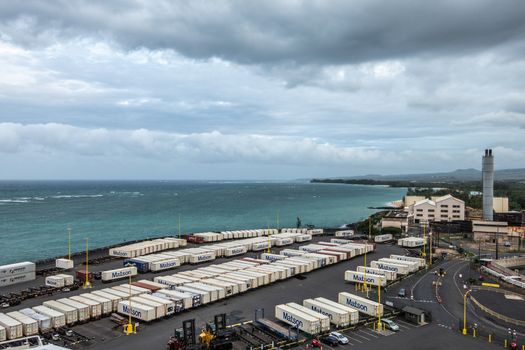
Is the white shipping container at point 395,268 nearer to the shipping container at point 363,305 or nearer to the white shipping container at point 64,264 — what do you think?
the shipping container at point 363,305

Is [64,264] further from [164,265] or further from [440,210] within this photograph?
[440,210]

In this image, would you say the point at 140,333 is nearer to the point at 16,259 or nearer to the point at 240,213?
the point at 16,259

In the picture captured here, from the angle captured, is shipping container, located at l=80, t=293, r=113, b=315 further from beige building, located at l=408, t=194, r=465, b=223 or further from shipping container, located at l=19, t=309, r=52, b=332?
beige building, located at l=408, t=194, r=465, b=223

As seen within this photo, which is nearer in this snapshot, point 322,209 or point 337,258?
point 337,258

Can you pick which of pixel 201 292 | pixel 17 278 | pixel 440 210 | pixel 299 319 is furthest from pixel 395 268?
pixel 440 210

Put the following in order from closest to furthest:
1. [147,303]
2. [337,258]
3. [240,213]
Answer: [147,303], [337,258], [240,213]

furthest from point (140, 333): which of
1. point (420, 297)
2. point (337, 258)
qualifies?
point (337, 258)

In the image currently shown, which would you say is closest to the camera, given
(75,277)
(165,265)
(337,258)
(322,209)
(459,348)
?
(459,348)
